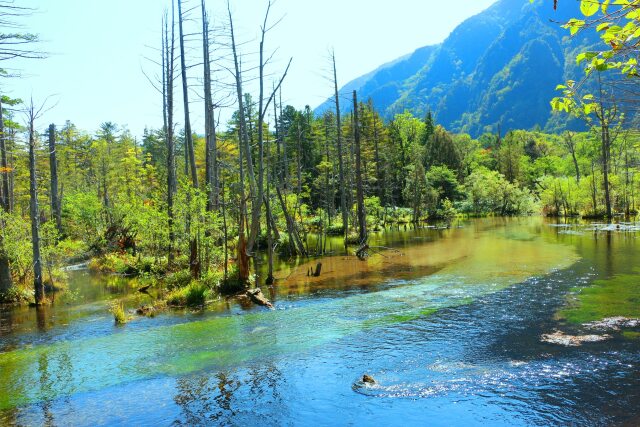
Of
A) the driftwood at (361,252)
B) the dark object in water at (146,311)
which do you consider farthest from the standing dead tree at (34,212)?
the driftwood at (361,252)

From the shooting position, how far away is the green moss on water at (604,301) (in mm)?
11227

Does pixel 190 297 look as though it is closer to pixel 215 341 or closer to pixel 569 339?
pixel 215 341

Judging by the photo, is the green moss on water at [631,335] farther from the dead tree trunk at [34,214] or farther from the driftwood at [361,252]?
the dead tree trunk at [34,214]

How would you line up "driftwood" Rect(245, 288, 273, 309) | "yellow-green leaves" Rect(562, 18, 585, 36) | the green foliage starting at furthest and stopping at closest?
the green foliage, "driftwood" Rect(245, 288, 273, 309), "yellow-green leaves" Rect(562, 18, 585, 36)

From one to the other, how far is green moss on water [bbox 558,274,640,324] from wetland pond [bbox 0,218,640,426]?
0.05m

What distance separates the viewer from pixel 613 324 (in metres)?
10.4

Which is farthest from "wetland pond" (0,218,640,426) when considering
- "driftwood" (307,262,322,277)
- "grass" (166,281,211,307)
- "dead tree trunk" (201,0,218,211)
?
"dead tree trunk" (201,0,218,211)

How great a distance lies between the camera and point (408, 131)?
7431 cm

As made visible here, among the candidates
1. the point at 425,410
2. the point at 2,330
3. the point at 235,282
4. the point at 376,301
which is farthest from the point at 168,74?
the point at 425,410

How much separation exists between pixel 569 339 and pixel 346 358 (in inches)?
194

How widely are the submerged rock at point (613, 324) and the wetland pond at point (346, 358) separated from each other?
21 cm

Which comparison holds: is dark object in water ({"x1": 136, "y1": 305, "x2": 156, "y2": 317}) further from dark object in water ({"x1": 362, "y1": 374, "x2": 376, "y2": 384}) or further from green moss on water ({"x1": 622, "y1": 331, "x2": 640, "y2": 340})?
green moss on water ({"x1": 622, "y1": 331, "x2": 640, "y2": 340})

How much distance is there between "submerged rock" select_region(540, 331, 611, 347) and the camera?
938cm

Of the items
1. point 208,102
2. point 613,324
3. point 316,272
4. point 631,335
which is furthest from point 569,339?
point 208,102
